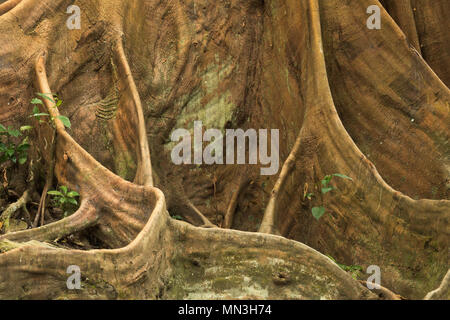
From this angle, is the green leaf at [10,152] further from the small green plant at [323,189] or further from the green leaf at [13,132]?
the small green plant at [323,189]

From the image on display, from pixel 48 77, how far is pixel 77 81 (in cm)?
28

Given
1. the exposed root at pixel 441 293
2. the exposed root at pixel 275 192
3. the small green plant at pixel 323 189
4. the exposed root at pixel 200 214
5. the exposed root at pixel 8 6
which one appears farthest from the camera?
the exposed root at pixel 8 6

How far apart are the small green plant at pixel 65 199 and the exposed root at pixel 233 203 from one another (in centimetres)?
149

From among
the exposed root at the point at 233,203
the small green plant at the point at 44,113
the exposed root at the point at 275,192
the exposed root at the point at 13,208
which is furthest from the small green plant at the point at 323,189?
the exposed root at the point at 13,208

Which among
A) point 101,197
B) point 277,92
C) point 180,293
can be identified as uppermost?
point 277,92

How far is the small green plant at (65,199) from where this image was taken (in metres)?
4.98

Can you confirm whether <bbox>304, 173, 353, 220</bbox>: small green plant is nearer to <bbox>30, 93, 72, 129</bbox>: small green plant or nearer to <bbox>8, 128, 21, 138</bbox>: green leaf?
<bbox>30, 93, 72, 129</bbox>: small green plant

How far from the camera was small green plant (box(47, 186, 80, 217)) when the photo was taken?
498 centimetres

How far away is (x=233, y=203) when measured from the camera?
20.0 ft

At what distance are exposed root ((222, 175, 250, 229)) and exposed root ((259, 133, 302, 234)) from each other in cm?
67

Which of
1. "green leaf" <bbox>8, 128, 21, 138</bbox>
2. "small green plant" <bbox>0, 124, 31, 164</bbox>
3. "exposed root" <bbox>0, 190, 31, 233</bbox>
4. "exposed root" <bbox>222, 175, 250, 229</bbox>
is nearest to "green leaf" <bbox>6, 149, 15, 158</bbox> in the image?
"small green plant" <bbox>0, 124, 31, 164</bbox>

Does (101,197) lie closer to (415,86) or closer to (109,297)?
(109,297)

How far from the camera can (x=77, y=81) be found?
5.91 m
